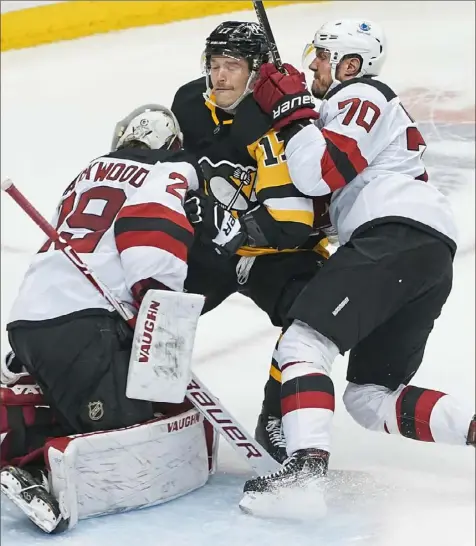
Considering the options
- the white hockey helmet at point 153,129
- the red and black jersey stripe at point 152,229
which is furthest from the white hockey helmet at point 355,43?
the red and black jersey stripe at point 152,229

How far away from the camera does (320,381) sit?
6.83ft

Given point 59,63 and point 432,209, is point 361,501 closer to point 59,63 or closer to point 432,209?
point 432,209

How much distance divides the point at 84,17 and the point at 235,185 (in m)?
3.25

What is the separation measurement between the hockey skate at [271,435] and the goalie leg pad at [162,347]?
387 mm

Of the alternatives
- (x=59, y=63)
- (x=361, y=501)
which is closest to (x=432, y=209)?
(x=361, y=501)

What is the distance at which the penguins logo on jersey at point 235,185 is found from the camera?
7.88 ft

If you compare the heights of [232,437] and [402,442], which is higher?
[232,437]

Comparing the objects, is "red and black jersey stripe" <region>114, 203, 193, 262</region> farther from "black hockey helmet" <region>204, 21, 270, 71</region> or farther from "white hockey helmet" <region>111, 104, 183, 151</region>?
"black hockey helmet" <region>204, 21, 270, 71</region>

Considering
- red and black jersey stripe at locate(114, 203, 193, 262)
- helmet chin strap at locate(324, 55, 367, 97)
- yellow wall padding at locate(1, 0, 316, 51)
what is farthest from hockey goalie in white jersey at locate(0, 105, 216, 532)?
yellow wall padding at locate(1, 0, 316, 51)

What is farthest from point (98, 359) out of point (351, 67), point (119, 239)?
point (351, 67)

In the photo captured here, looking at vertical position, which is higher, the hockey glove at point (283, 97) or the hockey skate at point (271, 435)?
the hockey glove at point (283, 97)

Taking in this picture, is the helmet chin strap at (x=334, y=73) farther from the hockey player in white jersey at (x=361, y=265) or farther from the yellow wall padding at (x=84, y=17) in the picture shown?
the yellow wall padding at (x=84, y=17)

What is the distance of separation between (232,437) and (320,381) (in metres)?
0.24

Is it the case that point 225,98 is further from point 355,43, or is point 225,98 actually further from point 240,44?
point 355,43
